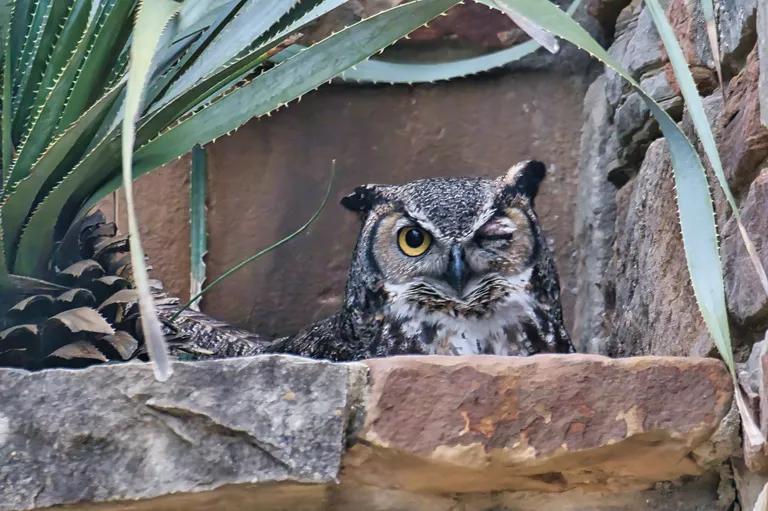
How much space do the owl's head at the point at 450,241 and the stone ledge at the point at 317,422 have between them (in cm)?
72

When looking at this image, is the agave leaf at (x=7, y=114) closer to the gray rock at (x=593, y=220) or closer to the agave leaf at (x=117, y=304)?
the agave leaf at (x=117, y=304)

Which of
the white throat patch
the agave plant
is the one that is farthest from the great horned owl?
the agave plant

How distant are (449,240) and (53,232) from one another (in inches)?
29.3

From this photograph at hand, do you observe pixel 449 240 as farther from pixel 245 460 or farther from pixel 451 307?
pixel 245 460

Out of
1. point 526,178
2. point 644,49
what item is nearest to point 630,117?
point 644,49

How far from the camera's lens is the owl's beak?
2.00 m

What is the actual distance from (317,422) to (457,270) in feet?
2.52

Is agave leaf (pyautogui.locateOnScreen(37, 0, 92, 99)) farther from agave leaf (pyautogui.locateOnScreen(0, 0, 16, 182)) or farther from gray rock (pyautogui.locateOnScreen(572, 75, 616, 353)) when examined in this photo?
gray rock (pyautogui.locateOnScreen(572, 75, 616, 353))

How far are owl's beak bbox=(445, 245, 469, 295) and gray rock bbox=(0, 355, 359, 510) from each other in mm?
743

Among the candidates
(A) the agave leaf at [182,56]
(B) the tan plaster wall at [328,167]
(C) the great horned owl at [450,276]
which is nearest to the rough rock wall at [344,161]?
(B) the tan plaster wall at [328,167]

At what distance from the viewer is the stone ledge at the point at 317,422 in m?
1.26

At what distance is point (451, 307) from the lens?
6.61 ft

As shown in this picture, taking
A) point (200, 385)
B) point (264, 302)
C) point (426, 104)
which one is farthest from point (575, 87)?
point (200, 385)

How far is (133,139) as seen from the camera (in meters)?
1.14
